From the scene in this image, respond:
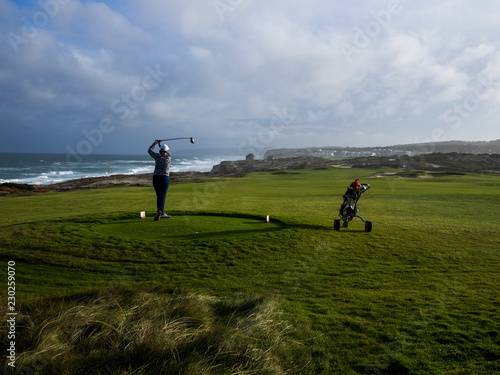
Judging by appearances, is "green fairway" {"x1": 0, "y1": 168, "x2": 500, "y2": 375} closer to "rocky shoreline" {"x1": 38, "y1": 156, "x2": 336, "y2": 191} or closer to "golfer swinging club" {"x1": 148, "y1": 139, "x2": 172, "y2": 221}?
"golfer swinging club" {"x1": 148, "y1": 139, "x2": 172, "y2": 221}

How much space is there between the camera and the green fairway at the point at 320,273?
433 centimetres

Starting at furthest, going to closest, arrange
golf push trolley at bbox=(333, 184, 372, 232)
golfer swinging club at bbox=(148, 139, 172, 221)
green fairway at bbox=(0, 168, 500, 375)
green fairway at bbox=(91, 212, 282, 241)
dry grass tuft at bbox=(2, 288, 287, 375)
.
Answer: golf push trolley at bbox=(333, 184, 372, 232), golfer swinging club at bbox=(148, 139, 172, 221), green fairway at bbox=(91, 212, 282, 241), green fairway at bbox=(0, 168, 500, 375), dry grass tuft at bbox=(2, 288, 287, 375)

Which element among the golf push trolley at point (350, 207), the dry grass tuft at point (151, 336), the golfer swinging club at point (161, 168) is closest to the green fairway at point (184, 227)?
the golfer swinging club at point (161, 168)

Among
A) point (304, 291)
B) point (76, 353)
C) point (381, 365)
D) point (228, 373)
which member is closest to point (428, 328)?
point (381, 365)

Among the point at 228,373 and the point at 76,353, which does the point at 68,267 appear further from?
the point at 228,373

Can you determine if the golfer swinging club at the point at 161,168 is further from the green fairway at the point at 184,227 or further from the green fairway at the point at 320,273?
the green fairway at the point at 320,273

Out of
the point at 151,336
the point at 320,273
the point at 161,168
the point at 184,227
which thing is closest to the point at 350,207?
the point at 320,273

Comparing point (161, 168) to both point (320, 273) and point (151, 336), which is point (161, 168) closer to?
point (320, 273)

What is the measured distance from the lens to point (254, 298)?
5520 mm

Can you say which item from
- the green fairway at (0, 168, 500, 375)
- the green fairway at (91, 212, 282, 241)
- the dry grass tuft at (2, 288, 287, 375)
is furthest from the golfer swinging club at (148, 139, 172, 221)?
the dry grass tuft at (2, 288, 287, 375)

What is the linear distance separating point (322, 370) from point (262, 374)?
0.73 m

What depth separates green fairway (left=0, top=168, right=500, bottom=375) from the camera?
171 inches

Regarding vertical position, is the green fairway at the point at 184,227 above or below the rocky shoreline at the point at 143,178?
above

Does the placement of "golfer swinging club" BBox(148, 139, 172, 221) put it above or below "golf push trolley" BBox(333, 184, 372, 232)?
above
